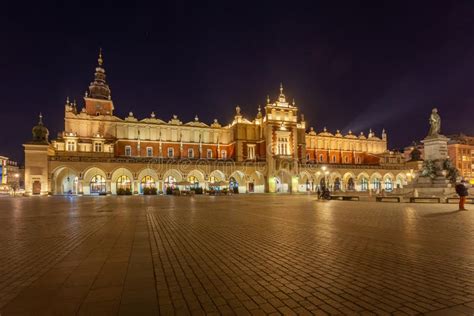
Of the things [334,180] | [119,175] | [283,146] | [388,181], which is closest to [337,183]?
[334,180]

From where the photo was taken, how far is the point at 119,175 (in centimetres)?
5284

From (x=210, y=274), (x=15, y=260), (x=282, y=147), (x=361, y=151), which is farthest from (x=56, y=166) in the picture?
(x=361, y=151)

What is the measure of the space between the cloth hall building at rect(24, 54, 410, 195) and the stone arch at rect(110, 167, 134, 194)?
16cm

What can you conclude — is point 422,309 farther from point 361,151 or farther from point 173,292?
point 361,151

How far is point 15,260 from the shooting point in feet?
20.1

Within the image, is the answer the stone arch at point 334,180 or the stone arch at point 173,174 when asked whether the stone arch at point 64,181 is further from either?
the stone arch at point 334,180

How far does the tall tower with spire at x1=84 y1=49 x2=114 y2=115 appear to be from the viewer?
206 feet

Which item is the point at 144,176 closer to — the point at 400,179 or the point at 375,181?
the point at 375,181

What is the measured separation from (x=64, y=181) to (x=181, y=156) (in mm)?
21131

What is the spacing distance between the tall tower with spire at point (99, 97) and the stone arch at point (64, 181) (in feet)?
47.5

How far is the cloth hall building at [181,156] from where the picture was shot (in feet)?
161

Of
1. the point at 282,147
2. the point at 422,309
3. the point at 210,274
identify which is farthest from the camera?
the point at 282,147

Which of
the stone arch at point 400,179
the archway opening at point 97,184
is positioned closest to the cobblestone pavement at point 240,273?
the archway opening at point 97,184

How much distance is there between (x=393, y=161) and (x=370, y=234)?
77.7 m
